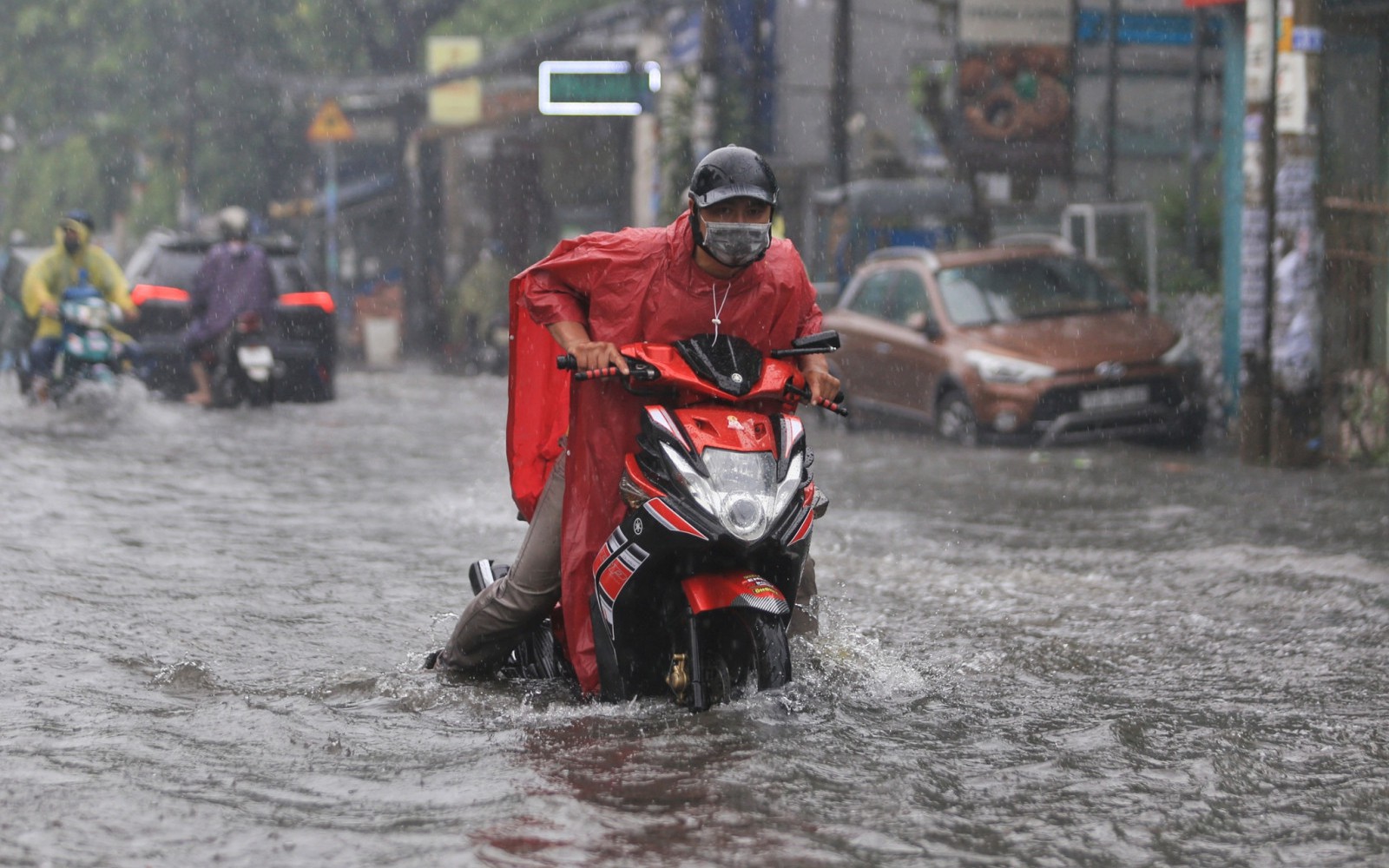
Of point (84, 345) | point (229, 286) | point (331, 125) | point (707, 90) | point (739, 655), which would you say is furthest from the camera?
point (331, 125)

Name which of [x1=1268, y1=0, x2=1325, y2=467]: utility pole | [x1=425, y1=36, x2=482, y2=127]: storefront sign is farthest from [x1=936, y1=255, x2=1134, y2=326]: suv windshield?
[x1=425, y1=36, x2=482, y2=127]: storefront sign

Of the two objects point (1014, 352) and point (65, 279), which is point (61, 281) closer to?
point (65, 279)

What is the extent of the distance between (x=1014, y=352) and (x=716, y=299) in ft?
30.1

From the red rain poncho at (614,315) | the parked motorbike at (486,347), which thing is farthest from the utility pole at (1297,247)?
the parked motorbike at (486,347)

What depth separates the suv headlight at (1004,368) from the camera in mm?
13805

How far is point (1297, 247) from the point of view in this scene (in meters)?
12.3

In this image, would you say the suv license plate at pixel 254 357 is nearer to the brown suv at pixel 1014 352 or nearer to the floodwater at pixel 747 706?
the brown suv at pixel 1014 352

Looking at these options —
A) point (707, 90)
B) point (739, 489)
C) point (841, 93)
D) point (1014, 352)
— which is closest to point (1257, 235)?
point (1014, 352)

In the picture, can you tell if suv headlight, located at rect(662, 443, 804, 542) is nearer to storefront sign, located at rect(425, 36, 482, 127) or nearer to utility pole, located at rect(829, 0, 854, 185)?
utility pole, located at rect(829, 0, 854, 185)

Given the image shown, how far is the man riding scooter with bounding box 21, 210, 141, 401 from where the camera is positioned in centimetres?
1580

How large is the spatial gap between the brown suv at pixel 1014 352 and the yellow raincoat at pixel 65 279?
18.9ft

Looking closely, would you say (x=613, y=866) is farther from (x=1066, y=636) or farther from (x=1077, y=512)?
(x=1077, y=512)

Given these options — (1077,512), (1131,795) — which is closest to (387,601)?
(1131,795)

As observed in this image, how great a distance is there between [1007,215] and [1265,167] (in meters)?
9.88
